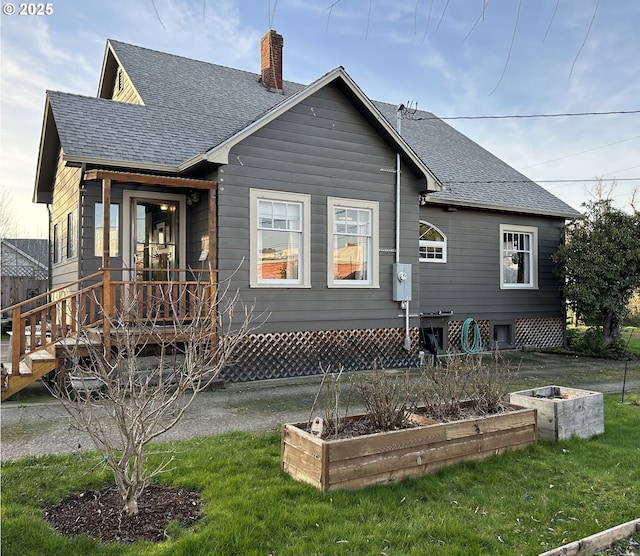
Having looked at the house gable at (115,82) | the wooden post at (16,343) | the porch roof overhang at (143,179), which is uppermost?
the house gable at (115,82)

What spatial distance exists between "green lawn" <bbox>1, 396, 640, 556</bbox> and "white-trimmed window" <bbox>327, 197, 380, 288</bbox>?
535 centimetres

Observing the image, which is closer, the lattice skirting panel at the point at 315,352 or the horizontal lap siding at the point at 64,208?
the lattice skirting panel at the point at 315,352

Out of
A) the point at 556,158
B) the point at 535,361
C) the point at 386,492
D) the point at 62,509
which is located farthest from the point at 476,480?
the point at 556,158

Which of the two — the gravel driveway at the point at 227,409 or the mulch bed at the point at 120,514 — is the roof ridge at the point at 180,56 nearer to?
the gravel driveway at the point at 227,409

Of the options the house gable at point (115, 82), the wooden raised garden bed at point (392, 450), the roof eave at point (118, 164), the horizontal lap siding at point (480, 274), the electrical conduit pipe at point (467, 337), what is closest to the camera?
the wooden raised garden bed at point (392, 450)

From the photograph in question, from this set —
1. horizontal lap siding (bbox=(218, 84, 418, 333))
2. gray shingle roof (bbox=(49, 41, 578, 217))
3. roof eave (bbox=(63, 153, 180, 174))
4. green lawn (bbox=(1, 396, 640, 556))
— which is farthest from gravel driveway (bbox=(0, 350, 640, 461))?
gray shingle roof (bbox=(49, 41, 578, 217))

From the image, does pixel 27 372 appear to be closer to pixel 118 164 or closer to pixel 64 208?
pixel 118 164

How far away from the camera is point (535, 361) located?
38.1 feet

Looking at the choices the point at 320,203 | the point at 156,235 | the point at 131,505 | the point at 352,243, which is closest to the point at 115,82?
the point at 156,235

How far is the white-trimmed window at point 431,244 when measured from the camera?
40.3 feet

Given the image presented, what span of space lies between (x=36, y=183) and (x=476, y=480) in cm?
1193

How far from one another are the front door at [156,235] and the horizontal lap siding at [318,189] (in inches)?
65.4

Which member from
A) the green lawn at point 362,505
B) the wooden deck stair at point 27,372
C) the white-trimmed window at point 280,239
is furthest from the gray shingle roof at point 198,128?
the green lawn at point 362,505

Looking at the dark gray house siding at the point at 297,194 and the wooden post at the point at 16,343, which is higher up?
the dark gray house siding at the point at 297,194
